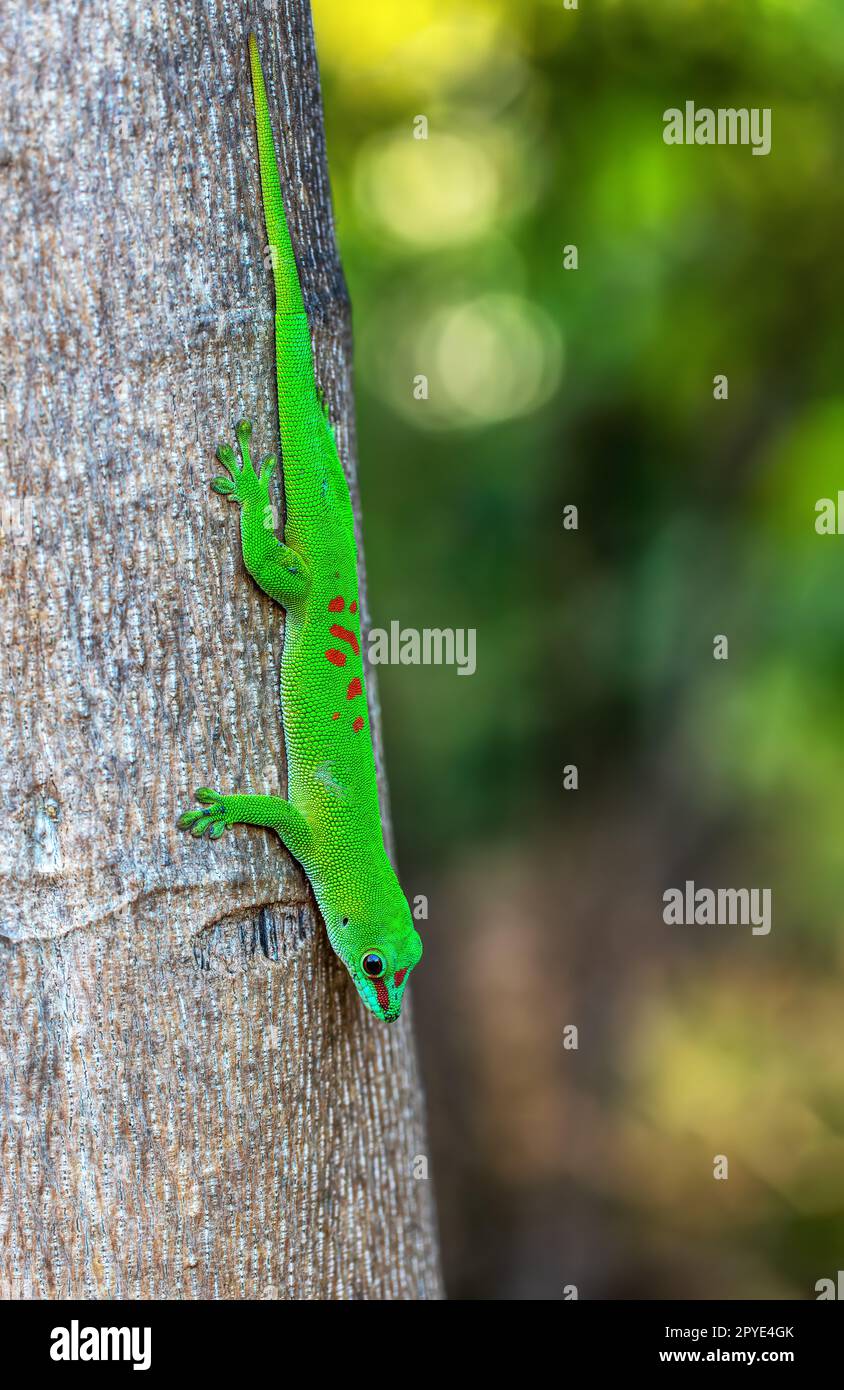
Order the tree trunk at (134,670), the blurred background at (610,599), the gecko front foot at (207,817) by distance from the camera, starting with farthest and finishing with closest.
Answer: the blurred background at (610,599)
the gecko front foot at (207,817)
the tree trunk at (134,670)

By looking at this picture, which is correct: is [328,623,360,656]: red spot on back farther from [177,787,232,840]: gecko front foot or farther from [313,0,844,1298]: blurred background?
[313,0,844,1298]: blurred background

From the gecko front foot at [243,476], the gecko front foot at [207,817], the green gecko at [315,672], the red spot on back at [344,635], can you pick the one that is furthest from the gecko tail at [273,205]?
the gecko front foot at [207,817]

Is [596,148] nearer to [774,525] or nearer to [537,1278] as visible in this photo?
[774,525]

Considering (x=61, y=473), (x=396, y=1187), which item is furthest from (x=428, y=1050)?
(x=61, y=473)

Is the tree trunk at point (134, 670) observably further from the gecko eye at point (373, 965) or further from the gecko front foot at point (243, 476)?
the gecko eye at point (373, 965)

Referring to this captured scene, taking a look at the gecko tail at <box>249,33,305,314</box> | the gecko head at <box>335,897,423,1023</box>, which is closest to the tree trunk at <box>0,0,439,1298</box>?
the gecko tail at <box>249,33,305,314</box>

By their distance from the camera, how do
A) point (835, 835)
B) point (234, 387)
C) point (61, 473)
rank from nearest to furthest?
point (61, 473) < point (234, 387) < point (835, 835)
